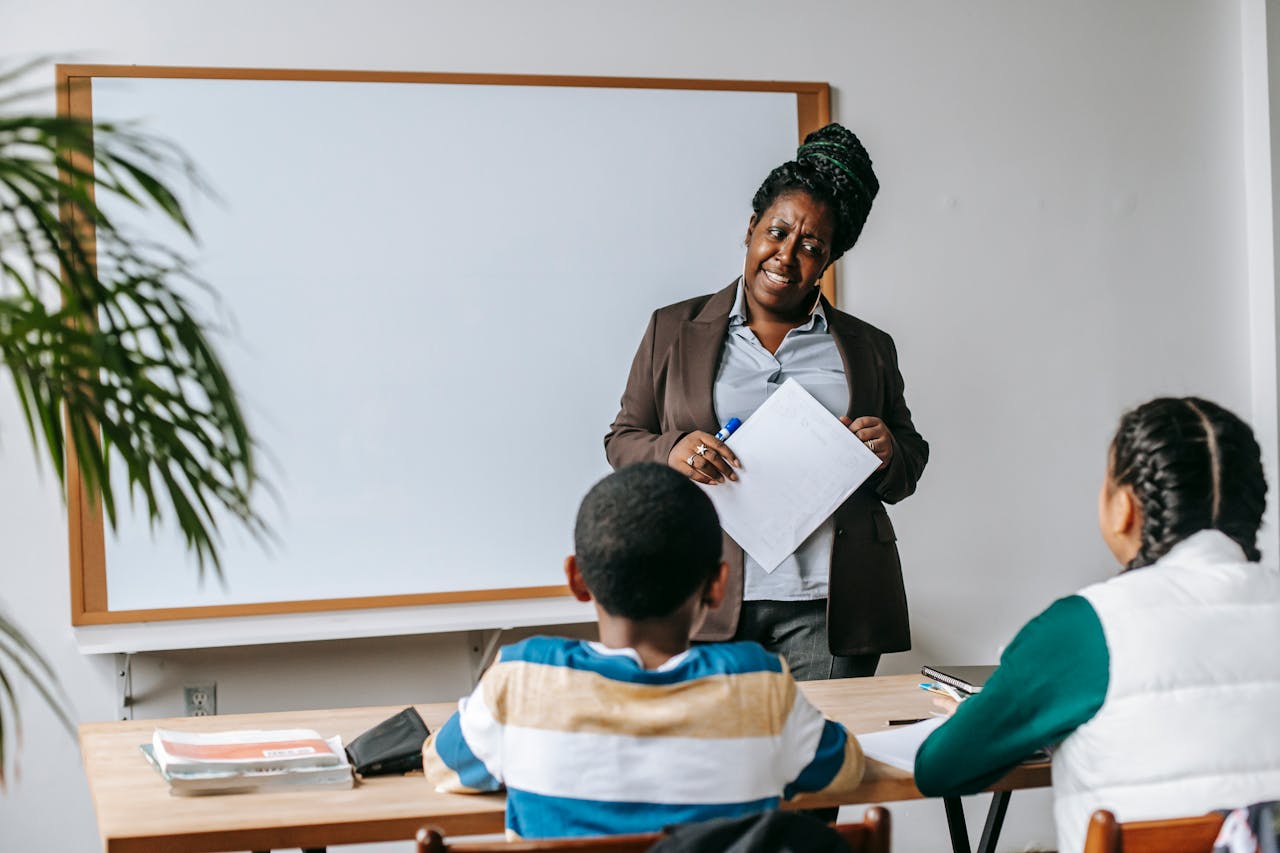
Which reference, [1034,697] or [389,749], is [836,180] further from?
[389,749]

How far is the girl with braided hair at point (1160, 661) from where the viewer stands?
1.30 meters

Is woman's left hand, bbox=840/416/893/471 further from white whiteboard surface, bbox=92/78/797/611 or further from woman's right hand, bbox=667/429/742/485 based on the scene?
white whiteboard surface, bbox=92/78/797/611

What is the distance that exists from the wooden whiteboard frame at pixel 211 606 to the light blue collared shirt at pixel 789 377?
944mm

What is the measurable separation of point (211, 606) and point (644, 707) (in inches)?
71.5

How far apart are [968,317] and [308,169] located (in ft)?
5.52

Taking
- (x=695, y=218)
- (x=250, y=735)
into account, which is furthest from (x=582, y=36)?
(x=250, y=735)

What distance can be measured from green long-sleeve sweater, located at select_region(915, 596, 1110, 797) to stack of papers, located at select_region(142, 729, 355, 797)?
0.74 meters

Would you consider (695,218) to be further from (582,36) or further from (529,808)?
(529,808)

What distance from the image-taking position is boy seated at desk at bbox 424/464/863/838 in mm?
1279

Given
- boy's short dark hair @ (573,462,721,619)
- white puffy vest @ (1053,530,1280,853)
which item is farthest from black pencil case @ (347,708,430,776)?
white puffy vest @ (1053,530,1280,853)

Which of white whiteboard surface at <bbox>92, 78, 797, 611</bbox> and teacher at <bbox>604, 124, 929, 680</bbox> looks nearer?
teacher at <bbox>604, 124, 929, 680</bbox>

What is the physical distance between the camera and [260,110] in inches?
113

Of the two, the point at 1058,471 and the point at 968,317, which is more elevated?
the point at 968,317

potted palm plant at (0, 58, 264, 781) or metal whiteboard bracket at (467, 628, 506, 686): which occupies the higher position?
potted palm plant at (0, 58, 264, 781)
